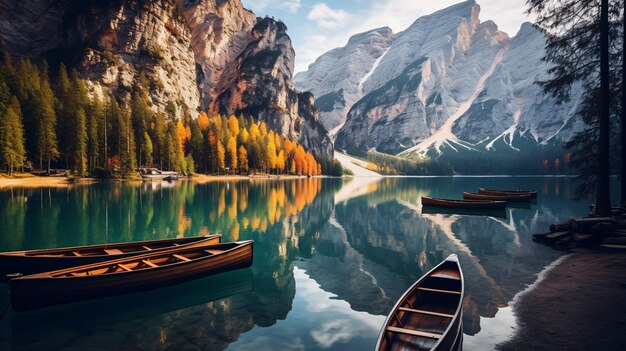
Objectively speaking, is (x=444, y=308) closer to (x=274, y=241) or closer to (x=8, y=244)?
(x=274, y=241)

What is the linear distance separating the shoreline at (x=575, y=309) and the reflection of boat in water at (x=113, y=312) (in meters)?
11.3

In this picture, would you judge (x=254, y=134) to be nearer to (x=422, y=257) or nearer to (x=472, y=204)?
(x=472, y=204)

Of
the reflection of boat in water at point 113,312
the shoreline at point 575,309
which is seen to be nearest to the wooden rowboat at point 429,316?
the shoreline at point 575,309

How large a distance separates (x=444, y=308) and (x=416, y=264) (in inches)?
412

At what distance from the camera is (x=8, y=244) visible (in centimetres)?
2225

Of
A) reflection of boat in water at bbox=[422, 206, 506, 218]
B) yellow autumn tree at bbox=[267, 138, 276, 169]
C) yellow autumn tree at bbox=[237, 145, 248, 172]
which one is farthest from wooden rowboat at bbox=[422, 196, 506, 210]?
yellow autumn tree at bbox=[267, 138, 276, 169]

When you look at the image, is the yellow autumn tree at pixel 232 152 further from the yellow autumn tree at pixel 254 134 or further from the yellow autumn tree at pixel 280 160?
the yellow autumn tree at pixel 280 160

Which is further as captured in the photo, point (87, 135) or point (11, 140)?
point (87, 135)

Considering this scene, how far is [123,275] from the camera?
1306 centimetres

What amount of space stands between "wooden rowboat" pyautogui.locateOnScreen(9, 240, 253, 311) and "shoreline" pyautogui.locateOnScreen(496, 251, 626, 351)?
12.2 metres

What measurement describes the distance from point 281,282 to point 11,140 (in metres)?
80.1

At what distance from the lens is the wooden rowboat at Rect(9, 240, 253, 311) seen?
11.5 meters

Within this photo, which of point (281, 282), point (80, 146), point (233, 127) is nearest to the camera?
point (281, 282)

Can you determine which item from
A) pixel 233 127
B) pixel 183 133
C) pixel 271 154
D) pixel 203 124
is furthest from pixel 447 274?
pixel 233 127
